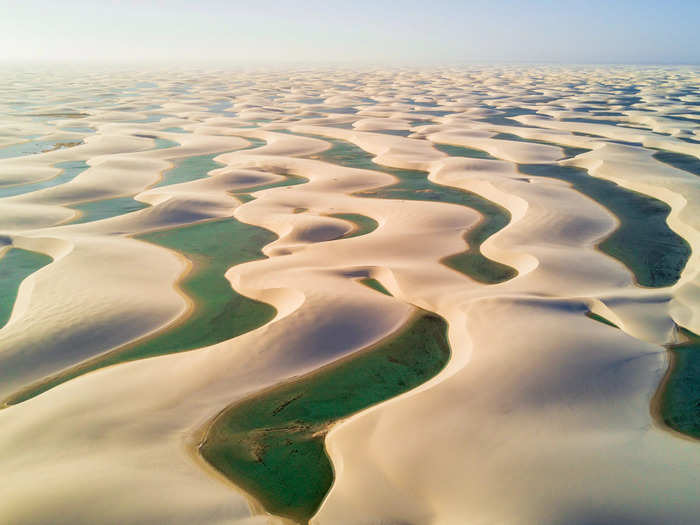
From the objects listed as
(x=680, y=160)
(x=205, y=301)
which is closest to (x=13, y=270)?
(x=205, y=301)

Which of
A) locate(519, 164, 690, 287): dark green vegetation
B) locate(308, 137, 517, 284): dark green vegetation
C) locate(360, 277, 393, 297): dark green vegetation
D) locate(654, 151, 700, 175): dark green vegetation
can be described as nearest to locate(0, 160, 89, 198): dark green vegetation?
locate(308, 137, 517, 284): dark green vegetation

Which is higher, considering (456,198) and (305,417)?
(305,417)

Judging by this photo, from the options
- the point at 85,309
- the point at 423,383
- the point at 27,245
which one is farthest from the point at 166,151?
the point at 423,383

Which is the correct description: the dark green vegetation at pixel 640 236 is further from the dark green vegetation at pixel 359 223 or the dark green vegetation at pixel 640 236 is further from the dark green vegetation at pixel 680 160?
the dark green vegetation at pixel 359 223

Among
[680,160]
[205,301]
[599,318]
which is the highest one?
[599,318]

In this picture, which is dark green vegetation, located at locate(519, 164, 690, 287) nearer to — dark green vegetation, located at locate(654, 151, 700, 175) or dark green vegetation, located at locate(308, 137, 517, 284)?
dark green vegetation, located at locate(308, 137, 517, 284)

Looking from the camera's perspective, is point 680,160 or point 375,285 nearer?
point 375,285

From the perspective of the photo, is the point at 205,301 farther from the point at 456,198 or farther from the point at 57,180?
the point at 57,180

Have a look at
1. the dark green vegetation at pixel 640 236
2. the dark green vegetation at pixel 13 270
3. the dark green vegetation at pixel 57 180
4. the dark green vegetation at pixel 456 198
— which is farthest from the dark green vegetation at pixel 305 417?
the dark green vegetation at pixel 57 180
